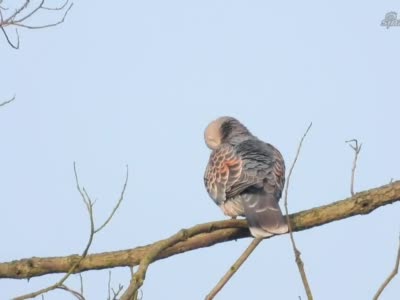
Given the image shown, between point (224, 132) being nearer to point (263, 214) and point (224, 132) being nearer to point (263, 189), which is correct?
point (263, 189)

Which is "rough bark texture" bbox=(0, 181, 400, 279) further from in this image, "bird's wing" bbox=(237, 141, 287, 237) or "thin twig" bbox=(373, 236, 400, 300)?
"thin twig" bbox=(373, 236, 400, 300)

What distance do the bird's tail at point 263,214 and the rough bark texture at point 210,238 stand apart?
0.10m

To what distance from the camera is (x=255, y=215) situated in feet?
21.6

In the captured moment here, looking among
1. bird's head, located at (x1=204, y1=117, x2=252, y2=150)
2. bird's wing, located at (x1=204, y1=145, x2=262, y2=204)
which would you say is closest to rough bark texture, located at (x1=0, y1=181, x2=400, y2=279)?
bird's wing, located at (x1=204, y1=145, x2=262, y2=204)

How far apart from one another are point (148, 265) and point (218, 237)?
63.3 inches

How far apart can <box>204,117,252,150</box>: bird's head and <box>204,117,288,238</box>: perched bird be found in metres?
0.02

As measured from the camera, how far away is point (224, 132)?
8.55 m

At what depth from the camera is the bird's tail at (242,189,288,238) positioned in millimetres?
6328

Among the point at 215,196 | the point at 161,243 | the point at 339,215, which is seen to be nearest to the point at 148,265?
the point at 161,243

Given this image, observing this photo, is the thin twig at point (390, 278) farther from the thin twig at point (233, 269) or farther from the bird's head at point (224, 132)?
the bird's head at point (224, 132)

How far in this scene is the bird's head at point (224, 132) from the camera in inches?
332

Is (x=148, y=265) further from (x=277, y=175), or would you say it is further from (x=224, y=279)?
(x=277, y=175)

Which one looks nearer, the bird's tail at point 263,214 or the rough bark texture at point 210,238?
the rough bark texture at point 210,238

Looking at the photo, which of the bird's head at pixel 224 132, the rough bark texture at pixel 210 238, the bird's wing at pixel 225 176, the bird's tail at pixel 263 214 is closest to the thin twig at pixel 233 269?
the rough bark texture at pixel 210 238
